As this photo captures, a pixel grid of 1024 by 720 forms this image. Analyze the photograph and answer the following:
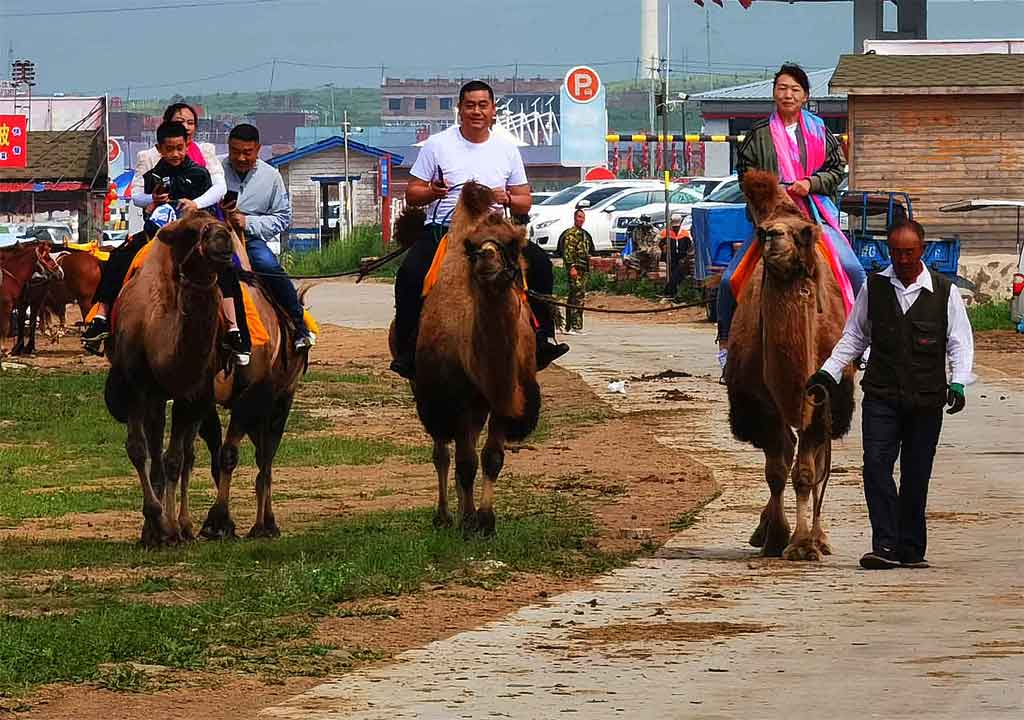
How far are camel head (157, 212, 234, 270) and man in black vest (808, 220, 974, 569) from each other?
3.38m

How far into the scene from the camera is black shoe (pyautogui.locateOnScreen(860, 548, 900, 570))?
35.3 feet

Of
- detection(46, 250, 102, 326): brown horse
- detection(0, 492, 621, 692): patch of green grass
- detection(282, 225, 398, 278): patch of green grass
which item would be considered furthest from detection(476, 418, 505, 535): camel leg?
detection(282, 225, 398, 278): patch of green grass

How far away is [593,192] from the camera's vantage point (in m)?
55.9

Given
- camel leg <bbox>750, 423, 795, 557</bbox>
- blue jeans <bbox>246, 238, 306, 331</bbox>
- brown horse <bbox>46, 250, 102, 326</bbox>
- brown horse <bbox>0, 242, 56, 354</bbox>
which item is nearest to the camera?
camel leg <bbox>750, 423, 795, 557</bbox>

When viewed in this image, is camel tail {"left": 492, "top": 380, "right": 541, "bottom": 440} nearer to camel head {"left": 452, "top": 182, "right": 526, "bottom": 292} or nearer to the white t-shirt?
camel head {"left": 452, "top": 182, "right": 526, "bottom": 292}

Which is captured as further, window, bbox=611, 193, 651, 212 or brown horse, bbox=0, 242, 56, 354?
window, bbox=611, 193, 651, 212

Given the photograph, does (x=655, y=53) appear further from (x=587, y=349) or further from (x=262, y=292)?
(x=262, y=292)

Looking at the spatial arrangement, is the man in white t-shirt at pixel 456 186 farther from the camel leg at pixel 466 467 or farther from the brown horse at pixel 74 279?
the brown horse at pixel 74 279

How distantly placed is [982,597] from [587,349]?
20.5 meters

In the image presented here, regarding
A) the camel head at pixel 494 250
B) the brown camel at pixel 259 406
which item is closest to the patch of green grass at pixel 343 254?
the brown camel at pixel 259 406

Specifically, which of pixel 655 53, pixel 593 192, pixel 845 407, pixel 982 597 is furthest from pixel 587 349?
pixel 655 53

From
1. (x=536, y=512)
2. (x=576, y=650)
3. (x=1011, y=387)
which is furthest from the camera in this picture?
(x=1011, y=387)

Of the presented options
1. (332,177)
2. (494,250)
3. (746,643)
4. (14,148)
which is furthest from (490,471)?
(332,177)

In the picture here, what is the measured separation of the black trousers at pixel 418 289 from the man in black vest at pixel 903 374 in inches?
87.8
